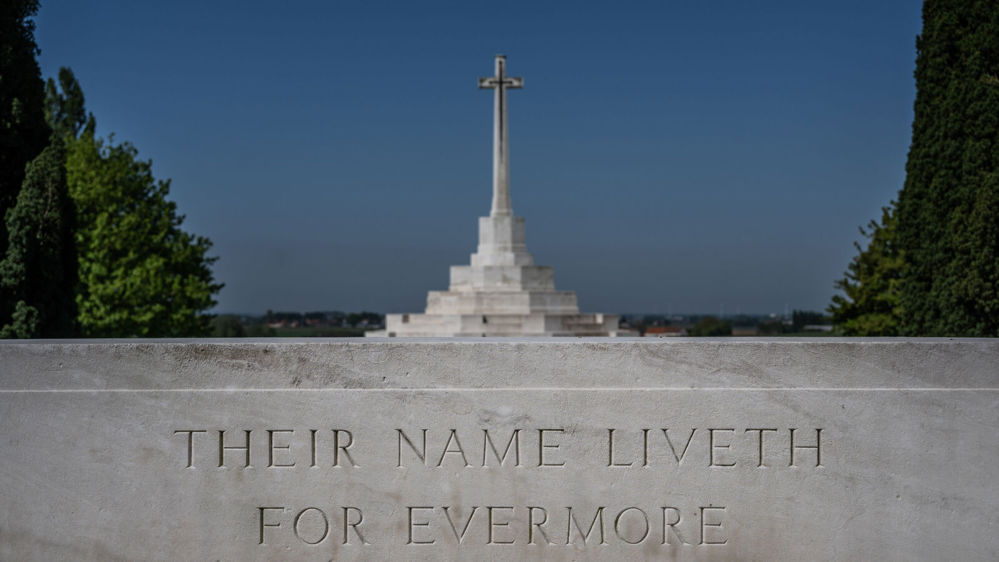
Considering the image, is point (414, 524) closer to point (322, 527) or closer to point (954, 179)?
point (322, 527)

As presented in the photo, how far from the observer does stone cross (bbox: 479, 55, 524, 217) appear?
23.6 meters

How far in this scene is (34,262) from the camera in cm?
1627

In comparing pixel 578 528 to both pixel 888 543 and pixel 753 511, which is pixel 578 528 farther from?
pixel 888 543

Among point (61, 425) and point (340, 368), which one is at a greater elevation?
point (340, 368)

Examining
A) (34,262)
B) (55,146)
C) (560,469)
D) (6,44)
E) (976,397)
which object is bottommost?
(560,469)

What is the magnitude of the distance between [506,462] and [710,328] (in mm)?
26434

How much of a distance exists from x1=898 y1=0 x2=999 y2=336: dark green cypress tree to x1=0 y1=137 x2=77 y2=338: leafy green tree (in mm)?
16258

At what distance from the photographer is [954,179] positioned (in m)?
16.2

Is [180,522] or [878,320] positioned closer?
[180,522]

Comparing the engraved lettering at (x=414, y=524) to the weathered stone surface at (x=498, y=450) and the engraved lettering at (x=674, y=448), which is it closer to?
the weathered stone surface at (x=498, y=450)

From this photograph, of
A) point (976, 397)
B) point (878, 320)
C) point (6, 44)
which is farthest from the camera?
point (878, 320)

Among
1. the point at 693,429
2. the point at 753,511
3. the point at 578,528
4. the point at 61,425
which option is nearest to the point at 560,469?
the point at 578,528

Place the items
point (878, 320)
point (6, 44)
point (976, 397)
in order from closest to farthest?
point (976, 397)
point (6, 44)
point (878, 320)

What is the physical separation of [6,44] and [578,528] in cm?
1519
